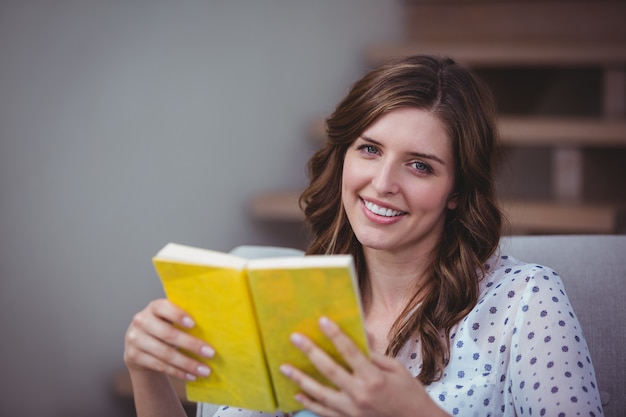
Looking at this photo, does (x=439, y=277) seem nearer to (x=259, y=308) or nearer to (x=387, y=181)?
(x=387, y=181)

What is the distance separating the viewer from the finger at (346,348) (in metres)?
1.13

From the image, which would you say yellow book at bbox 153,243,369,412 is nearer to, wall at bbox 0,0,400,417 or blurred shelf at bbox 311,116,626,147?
wall at bbox 0,0,400,417

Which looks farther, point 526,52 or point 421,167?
point 526,52

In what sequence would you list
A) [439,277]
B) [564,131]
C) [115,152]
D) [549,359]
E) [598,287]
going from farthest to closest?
[564,131]
[115,152]
[598,287]
[439,277]
[549,359]

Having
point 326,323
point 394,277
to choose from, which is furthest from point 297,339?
point 394,277

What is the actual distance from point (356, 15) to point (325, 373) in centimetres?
251

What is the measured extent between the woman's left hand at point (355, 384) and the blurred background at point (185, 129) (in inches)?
59.1

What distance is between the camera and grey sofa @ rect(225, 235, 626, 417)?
167 centimetres

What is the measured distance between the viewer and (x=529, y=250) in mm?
1833

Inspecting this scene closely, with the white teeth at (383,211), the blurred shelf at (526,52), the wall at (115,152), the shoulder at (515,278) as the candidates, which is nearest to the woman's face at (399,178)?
the white teeth at (383,211)

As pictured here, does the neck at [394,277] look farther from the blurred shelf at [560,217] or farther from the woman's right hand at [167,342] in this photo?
the blurred shelf at [560,217]

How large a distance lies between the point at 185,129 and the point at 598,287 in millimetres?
1584

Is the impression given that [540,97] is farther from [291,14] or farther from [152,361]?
[152,361]

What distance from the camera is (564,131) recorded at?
288 cm
